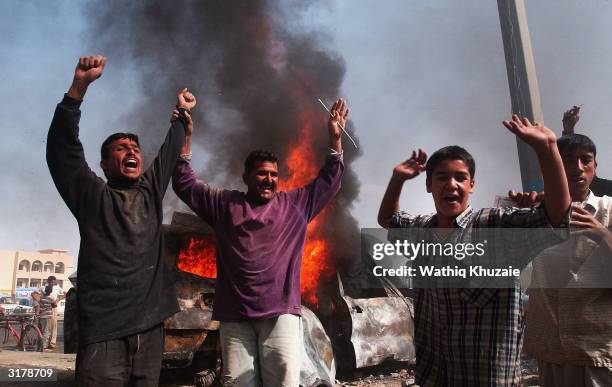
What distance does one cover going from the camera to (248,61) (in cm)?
1271

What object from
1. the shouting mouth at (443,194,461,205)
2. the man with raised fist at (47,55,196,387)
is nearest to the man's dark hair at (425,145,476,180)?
the shouting mouth at (443,194,461,205)

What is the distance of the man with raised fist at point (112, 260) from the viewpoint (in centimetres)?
220

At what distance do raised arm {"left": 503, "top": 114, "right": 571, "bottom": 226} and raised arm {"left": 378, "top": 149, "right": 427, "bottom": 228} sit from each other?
662 millimetres

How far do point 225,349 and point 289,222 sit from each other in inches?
34.5

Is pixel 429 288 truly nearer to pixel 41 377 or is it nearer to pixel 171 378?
pixel 171 378

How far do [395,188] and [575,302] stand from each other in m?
1.05

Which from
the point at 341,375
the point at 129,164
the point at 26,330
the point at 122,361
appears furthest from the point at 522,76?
the point at 26,330

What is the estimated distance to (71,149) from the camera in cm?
236

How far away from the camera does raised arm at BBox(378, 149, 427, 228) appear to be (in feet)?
7.72

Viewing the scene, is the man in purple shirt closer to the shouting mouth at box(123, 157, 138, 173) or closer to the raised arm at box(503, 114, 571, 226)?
the shouting mouth at box(123, 157, 138, 173)

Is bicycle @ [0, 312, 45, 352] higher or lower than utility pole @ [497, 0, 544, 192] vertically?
lower

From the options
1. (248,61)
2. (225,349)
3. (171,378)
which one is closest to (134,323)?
(225,349)

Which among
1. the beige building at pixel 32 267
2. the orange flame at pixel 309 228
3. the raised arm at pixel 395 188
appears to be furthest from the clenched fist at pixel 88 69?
the beige building at pixel 32 267

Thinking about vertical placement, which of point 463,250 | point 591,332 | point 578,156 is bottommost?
point 591,332
